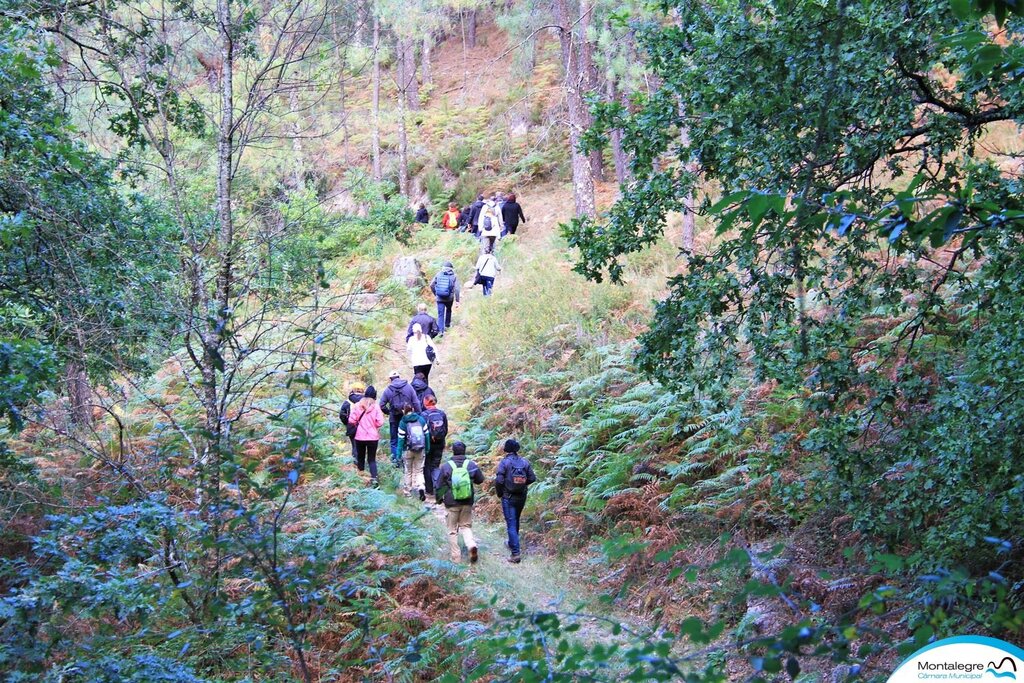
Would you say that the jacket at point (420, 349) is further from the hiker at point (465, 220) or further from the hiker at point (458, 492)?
the hiker at point (465, 220)

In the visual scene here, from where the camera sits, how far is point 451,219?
89.9 ft

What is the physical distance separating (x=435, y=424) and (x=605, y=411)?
2689 millimetres

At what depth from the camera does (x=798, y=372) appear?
751 cm

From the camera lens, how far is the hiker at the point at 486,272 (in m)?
20.3

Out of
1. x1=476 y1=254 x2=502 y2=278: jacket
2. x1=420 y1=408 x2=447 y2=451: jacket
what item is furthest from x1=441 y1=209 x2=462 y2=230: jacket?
x1=420 y1=408 x2=447 y2=451: jacket

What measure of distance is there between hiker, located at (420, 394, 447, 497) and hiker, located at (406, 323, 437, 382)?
2.12 m

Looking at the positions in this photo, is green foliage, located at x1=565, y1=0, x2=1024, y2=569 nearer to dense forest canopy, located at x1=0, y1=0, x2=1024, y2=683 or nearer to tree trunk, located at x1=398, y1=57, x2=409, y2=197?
dense forest canopy, located at x1=0, y1=0, x2=1024, y2=683

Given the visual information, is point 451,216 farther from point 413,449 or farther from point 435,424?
point 413,449

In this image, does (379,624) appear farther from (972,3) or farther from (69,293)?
(972,3)

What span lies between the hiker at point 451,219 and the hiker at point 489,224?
4769mm

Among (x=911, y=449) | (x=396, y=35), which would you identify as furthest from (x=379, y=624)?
(x=396, y=35)

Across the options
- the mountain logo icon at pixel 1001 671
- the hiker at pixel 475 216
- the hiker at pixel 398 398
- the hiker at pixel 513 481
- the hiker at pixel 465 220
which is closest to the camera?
the mountain logo icon at pixel 1001 671

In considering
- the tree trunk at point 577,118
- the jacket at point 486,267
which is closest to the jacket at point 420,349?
the jacket at point 486,267

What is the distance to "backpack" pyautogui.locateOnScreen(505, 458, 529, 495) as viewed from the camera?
1062 centimetres
